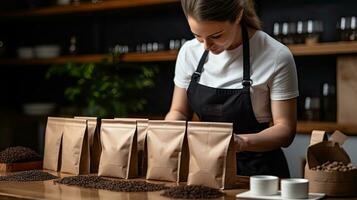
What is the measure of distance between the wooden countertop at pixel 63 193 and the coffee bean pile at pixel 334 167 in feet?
0.72

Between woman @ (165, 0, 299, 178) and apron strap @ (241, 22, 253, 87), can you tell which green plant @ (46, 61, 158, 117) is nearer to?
woman @ (165, 0, 299, 178)

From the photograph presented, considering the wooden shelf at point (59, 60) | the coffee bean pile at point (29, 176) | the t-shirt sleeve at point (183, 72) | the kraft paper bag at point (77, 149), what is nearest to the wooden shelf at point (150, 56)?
the wooden shelf at point (59, 60)

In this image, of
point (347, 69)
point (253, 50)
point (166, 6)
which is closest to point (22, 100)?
point (166, 6)

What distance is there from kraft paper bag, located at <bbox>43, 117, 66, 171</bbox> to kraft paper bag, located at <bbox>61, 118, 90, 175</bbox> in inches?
1.9

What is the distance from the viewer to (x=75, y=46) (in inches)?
185

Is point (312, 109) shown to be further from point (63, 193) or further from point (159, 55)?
point (63, 193)

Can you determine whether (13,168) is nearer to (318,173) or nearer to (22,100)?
(318,173)

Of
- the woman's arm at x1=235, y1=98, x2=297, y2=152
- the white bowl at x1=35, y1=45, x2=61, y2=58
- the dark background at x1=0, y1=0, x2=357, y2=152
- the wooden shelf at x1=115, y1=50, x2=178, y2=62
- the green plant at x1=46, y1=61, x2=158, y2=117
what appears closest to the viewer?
the woman's arm at x1=235, y1=98, x2=297, y2=152

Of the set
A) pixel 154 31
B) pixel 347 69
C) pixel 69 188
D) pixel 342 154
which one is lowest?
pixel 69 188

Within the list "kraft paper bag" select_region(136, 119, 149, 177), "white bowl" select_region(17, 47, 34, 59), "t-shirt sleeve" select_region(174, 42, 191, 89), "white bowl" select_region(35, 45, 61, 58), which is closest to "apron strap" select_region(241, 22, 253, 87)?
"t-shirt sleeve" select_region(174, 42, 191, 89)

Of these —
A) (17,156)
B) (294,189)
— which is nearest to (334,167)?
(294,189)

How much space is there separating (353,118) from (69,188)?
6.98 feet

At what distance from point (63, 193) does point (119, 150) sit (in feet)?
0.91

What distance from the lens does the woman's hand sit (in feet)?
5.78
